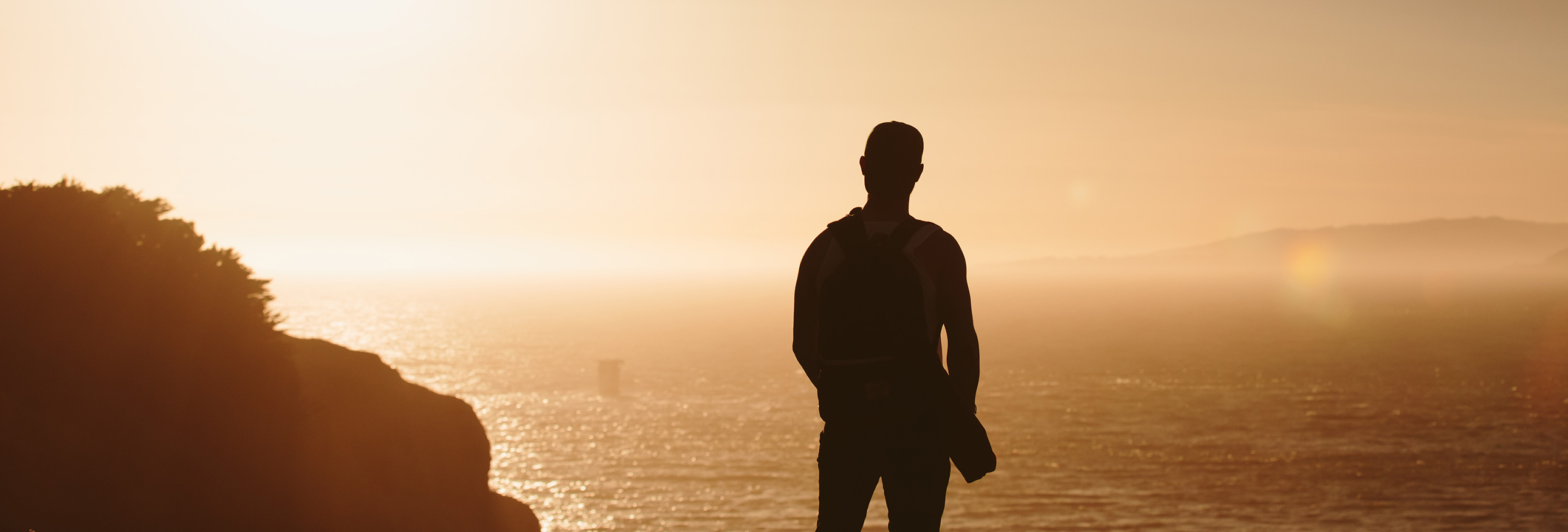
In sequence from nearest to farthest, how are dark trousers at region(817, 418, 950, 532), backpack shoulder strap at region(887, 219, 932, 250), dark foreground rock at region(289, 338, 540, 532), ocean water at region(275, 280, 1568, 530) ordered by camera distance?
backpack shoulder strap at region(887, 219, 932, 250)
dark trousers at region(817, 418, 950, 532)
dark foreground rock at region(289, 338, 540, 532)
ocean water at region(275, 280, 1568, 530)

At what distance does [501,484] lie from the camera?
68.8m

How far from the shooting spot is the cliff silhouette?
55.2 ft

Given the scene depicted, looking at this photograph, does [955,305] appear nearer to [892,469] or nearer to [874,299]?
[874,299]

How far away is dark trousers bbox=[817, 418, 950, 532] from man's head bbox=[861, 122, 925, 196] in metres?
0.99

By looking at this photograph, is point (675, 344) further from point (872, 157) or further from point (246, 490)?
point (872, 157)

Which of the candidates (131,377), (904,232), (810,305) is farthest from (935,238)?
(131,377)

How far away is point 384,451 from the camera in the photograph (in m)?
25.8

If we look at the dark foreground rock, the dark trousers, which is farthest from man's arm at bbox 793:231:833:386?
the dark foreground rock

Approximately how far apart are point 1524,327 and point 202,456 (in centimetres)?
22779

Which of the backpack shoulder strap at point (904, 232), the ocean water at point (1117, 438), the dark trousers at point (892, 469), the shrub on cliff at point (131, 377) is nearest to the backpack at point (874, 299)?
the backpack shoulder strap at point (904, 232)

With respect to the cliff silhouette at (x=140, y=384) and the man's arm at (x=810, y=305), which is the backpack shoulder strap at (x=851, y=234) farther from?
the cliff silhouette at (x=140, y=384)

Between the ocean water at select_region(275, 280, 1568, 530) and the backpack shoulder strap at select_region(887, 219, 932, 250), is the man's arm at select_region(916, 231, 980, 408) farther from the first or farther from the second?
the ocean water at select_region(275, 280, 1568, 530)

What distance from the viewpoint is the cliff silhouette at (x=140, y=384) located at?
16.8 meters

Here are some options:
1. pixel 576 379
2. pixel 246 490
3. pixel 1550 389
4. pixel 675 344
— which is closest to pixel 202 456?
pixel 246 490
